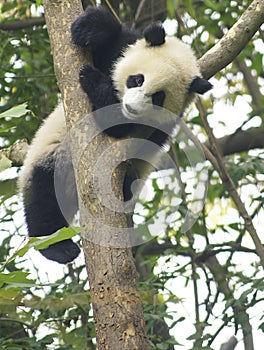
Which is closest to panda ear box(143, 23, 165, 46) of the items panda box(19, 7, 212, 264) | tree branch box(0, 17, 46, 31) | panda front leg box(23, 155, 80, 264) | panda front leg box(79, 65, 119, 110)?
panda box(19, 7, 212, 264)

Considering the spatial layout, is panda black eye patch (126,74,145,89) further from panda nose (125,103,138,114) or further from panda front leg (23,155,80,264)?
panda front leg (23,155,80,264)

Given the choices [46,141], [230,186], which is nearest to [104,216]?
[46,141]

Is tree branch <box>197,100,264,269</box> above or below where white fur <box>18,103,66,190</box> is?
below

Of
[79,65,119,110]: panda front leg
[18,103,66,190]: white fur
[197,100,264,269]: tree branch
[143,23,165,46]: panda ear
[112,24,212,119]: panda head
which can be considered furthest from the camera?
[197,100,264,269]: tree branch

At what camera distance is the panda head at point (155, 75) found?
11.0 ft

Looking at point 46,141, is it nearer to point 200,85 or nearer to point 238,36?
point 200,85

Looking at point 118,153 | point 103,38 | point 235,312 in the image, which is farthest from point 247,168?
point 118,153

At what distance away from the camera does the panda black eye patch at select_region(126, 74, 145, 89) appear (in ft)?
11.1

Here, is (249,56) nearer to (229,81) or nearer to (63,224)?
(229,81)

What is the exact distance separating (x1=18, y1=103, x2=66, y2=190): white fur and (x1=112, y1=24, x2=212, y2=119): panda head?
0.63 m

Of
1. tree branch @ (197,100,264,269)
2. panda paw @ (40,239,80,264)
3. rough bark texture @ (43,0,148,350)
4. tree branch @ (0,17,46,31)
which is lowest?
rough bark texture @ (43,0,148,350)

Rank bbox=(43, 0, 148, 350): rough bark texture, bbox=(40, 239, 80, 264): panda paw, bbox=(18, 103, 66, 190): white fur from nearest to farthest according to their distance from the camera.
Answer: bbox=(43, 0, 148, 350): rough bark texture
bbox=(40, 239, 80, 264): panda paw
bbox=(18, 103, 66, 190): white fur

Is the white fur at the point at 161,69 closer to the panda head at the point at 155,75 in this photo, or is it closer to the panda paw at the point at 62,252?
the panda head at the point at 155,75

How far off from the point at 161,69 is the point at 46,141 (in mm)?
961
